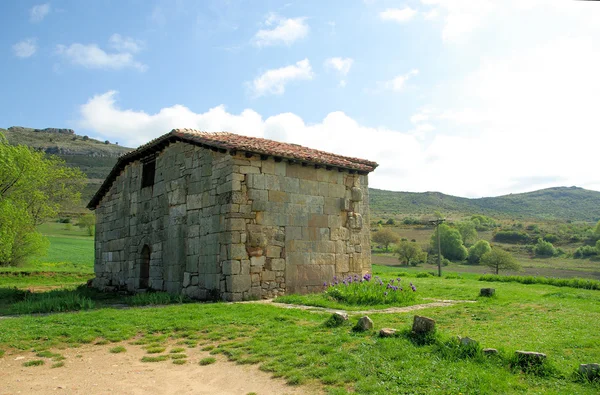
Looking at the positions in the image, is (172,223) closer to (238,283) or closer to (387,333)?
(238,283)

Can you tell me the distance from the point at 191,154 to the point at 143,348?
7.77 metres

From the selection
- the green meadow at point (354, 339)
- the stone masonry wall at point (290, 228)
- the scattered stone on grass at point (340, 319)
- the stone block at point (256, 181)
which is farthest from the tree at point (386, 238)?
the scattered stone on grass at point (340, 319)

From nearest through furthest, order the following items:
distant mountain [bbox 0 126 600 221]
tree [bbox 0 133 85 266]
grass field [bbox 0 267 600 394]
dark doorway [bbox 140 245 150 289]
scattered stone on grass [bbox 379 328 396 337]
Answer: grass field [bbox 0 267 600 394]
scattered stone on grass [bbox 379 328 396 337]
dark doorway [bbox 140 245 150 289]
tree [bbox 0 133 85 266]
distant mountain [bbox 0 126 600 221]

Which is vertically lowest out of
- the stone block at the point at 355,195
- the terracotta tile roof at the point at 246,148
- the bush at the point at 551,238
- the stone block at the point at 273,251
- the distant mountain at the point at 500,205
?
the stone block at the point at 273,251

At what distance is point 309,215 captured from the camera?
13555 millimetres

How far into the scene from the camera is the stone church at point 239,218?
1203 cm

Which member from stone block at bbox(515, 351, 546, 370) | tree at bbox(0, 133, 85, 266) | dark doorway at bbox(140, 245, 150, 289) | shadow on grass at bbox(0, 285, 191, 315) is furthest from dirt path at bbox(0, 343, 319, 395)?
tree at bbox(0, 133, 85, 266)

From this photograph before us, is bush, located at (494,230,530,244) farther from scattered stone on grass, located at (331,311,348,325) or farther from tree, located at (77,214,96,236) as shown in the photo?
scattered stone on grass, located at (331,311,348,325)

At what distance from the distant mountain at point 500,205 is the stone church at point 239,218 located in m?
57.8

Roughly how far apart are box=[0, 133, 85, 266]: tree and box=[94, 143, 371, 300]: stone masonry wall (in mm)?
11824

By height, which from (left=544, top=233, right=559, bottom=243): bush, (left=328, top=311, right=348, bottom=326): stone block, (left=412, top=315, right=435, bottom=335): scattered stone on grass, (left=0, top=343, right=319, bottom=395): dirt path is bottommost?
(left=0, top=343, right=319, bottom=395): dirt path

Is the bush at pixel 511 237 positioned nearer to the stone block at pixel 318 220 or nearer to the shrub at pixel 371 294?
the stone block at pixel 318 220

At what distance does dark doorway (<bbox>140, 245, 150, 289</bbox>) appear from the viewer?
50.9 ft

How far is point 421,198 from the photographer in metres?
84.4
